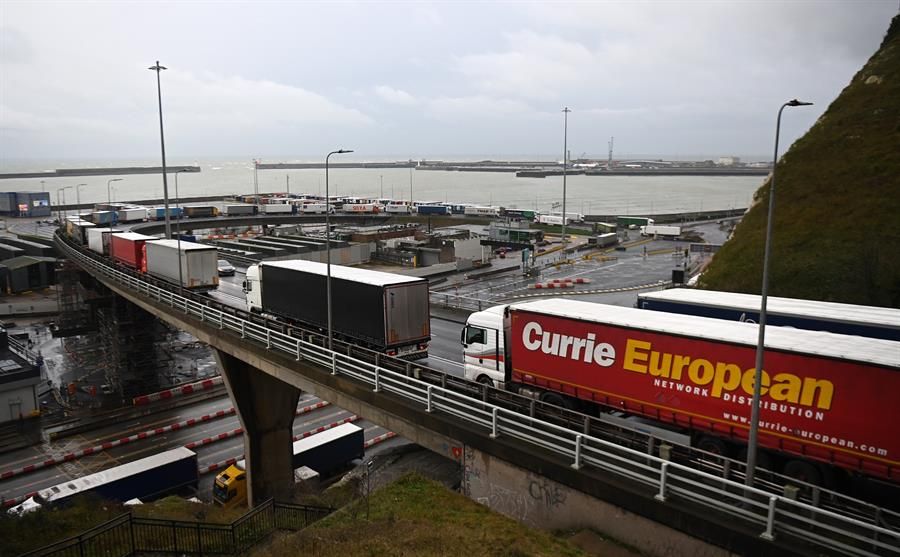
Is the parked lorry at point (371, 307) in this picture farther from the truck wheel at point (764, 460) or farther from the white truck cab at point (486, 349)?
the truck wheel at point (764, 460)

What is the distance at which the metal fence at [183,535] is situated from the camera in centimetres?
1590

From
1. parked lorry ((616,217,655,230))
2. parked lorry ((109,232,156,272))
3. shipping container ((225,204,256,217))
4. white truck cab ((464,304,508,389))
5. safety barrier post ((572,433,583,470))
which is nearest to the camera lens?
safety barrier post ((572,433,583,470))

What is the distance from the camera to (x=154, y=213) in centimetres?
11281

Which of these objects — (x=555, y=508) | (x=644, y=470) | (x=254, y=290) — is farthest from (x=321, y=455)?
(x=644, y=470)

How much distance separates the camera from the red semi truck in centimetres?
1322

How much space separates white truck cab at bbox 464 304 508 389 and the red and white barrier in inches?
1181

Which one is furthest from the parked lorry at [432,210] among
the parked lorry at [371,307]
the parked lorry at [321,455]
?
the parked lorry at [371,307]

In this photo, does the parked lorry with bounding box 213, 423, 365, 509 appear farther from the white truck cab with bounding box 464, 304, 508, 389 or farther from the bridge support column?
the white truck cab with bounding box 464, 304, 508, 389

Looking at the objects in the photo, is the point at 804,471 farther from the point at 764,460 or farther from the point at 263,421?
the point at 263,421

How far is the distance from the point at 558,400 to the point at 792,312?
368 inches

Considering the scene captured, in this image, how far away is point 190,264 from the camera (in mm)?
40062

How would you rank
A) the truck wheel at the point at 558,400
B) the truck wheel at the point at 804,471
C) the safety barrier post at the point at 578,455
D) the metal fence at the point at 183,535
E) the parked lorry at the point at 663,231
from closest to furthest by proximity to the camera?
the safety barrier post at the point at 578,455 < the truck wheel at the point at 804,471 < the metal fence at the point at 183,535 < the truck wheel at the point at 558,400 < the parked lorry at the point at 663,231

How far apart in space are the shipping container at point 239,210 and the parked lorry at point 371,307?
89320 mm

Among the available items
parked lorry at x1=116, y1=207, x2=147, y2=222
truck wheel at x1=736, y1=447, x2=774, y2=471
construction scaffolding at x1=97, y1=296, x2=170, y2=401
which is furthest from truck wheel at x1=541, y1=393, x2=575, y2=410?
parked lorry at x1=116, y1=207, x2=147, y2=222
